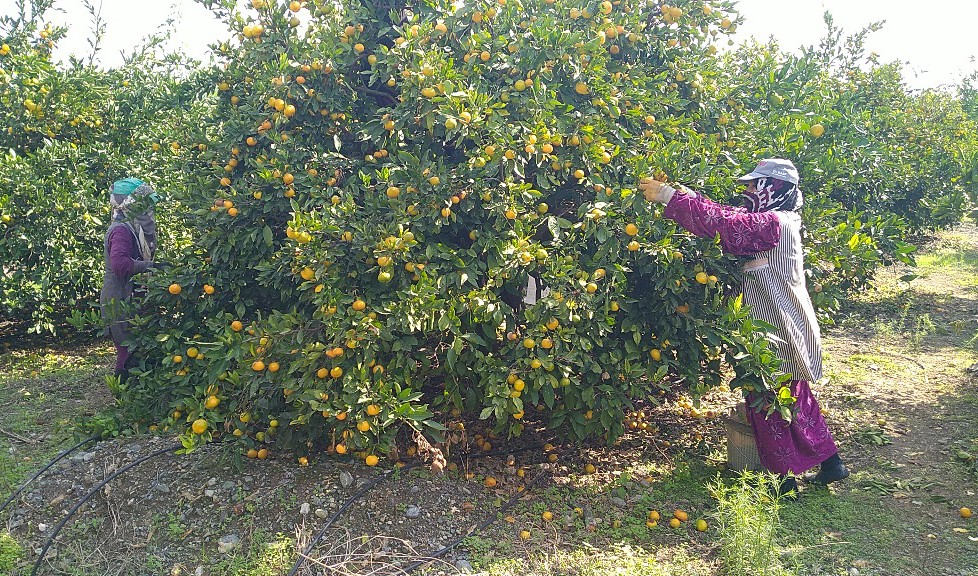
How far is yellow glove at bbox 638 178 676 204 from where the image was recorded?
3.26m

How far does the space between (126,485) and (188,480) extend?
271 millimetres

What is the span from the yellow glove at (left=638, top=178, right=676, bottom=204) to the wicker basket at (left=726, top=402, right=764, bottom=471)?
1.27 m

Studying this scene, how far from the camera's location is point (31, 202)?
5348 mm

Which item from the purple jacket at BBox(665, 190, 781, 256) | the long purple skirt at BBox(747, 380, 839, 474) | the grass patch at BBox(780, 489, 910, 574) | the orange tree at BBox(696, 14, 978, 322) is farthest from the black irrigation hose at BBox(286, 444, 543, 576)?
the orange tree at BBox(696, 14, 978, 322)

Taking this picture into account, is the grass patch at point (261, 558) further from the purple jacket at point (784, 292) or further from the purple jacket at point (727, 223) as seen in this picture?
the purple jacket at point (784, 292)

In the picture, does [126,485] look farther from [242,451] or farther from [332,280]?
[332,280]

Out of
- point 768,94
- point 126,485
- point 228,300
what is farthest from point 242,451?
point 768,94

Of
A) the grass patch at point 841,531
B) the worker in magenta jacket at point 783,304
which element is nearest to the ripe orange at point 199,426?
the worker in magenta jacket at point 783,304

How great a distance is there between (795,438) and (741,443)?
11.1 inches

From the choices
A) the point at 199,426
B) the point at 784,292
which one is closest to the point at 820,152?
the point at 784,292

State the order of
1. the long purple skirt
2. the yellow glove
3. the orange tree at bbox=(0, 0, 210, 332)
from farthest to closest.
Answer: the orange tree at bbox=(0, 0, 210, 332), the long purple skirt, the yellow glove

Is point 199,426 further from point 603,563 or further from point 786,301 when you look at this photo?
point 786,301

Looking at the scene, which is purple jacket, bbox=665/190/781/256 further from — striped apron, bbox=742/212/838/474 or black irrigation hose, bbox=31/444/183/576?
black irrigation hose, bbox=31/444/183/576

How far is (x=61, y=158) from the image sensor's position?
5.64 m
